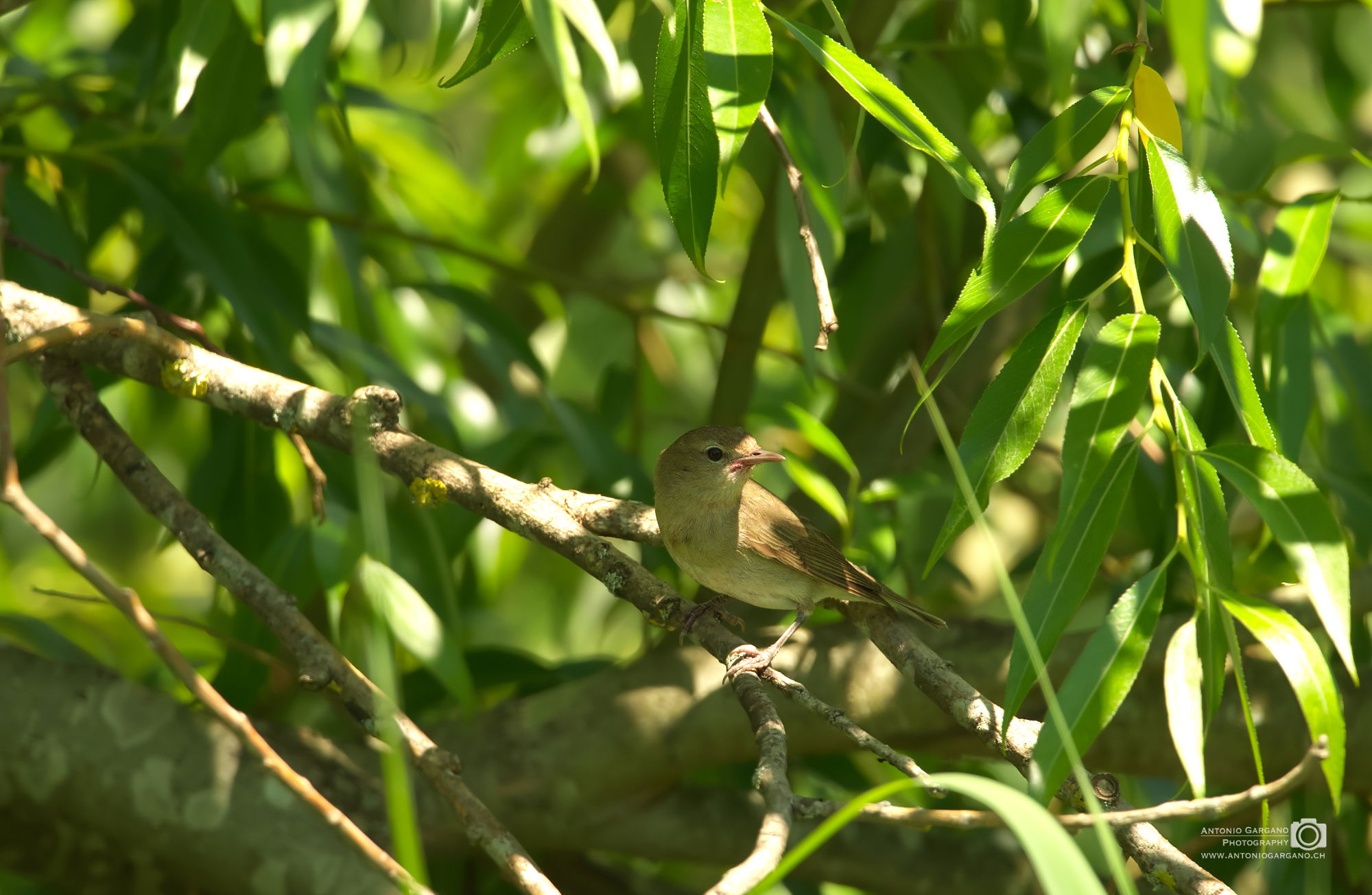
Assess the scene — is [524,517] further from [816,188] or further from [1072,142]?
[1072,142]

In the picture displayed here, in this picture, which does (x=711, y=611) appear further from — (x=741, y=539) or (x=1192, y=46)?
(x=1192, y=46)

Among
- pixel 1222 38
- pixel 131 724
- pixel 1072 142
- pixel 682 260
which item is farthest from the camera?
pixel 682 260

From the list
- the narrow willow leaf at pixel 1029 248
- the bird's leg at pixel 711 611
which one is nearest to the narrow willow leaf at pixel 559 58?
the narrow willow leaf at pixel 1029 248

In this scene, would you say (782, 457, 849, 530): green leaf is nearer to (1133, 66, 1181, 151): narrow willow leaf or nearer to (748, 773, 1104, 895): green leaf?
(1133, 66, 1181, 151): narrow willow leaf

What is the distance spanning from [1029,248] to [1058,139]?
242mm

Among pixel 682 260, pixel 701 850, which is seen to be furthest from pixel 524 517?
pixel 682 260

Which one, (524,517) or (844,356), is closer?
(524,517)

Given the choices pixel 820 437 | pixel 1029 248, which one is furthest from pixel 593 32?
pixel 820 437

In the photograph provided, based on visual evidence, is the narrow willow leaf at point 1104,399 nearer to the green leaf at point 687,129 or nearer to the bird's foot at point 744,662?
the green leaf at point 687,129

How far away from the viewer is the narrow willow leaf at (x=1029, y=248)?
2205mm

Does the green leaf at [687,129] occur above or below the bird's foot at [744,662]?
above

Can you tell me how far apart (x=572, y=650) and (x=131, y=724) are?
152 inches

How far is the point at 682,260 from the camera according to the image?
6.84 meters

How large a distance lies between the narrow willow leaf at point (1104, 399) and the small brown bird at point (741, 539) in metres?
1.45
